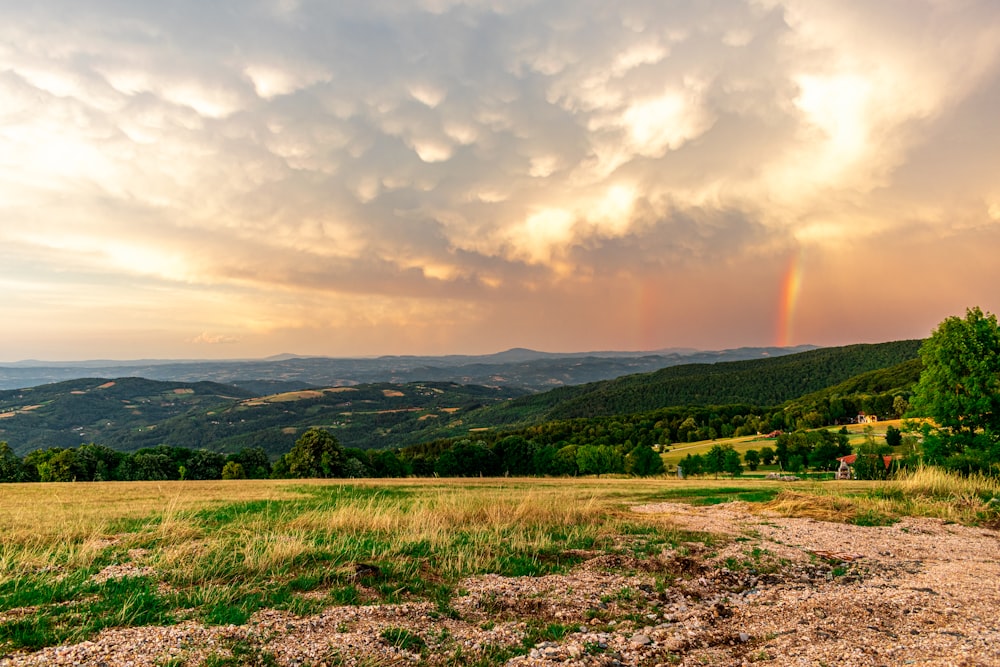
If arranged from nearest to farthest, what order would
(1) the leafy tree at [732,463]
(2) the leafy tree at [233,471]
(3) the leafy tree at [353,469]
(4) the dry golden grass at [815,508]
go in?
(4) the dry golden grass at [815,508] → (3) the leafy tree at [353,469] → (2) the leafy tree at [233,471] → (1) the leafy tree at [732,463]

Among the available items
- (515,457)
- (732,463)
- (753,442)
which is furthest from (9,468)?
(753,442)

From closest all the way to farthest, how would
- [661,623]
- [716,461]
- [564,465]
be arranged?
[661,623] < [716,461] < [564,465]

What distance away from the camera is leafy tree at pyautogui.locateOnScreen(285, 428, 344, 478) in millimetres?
69188

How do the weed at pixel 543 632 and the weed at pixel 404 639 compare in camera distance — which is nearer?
the weed at pixel 404 639

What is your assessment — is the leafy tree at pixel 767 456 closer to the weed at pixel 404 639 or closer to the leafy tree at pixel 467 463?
the leafy tree at pixel 467 463

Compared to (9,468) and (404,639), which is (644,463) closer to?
(404,639)

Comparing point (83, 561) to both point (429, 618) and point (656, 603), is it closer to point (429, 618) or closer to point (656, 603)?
point (429, 618)

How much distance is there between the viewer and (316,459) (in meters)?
70.3

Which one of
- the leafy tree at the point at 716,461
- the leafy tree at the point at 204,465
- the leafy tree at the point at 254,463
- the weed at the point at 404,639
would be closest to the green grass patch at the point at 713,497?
the weed at the point at 404,639

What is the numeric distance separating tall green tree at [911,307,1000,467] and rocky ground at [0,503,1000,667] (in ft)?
51.4

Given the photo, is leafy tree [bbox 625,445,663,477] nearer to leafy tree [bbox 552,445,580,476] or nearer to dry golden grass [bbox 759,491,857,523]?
leafy tree [bbox 552,445,580,476]

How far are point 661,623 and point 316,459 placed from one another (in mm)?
69234

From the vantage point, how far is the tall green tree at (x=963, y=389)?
24.3 meters

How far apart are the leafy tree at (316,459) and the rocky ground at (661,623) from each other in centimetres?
6351
